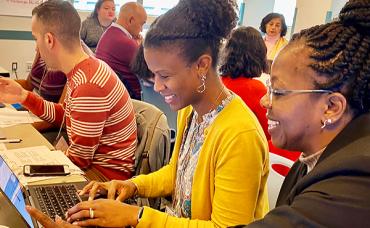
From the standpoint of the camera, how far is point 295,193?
80 centimetres

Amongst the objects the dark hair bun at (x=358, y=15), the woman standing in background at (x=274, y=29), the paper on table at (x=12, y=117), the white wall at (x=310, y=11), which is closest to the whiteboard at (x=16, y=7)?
the woman standing in background at (x=274, y=29)

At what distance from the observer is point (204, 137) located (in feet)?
4.16

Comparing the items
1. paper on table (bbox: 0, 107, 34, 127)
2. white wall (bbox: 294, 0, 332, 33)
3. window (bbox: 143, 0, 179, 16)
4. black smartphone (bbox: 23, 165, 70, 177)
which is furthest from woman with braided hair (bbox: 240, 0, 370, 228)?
window (bbox: 143, 0, 179, 16)

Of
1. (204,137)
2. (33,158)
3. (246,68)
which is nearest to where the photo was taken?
A: (204,137)

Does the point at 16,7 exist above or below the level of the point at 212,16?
below

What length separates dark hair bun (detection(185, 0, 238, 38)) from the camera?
3.96ft

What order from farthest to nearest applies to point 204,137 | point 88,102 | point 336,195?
point 88,102
point 204,137
point 336,195

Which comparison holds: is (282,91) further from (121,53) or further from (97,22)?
(97,22)

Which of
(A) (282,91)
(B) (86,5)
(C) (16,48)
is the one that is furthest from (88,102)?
(B) (86,5)

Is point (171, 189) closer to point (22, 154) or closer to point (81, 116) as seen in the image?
point (81, 116)

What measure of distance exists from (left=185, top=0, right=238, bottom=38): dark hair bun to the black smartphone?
27.5 inches

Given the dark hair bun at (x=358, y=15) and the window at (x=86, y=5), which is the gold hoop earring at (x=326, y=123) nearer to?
the dark hair bun at (x=358, y=15)

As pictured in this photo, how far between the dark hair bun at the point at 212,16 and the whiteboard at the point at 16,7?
4006 millimetres

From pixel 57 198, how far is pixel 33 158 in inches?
13.8
